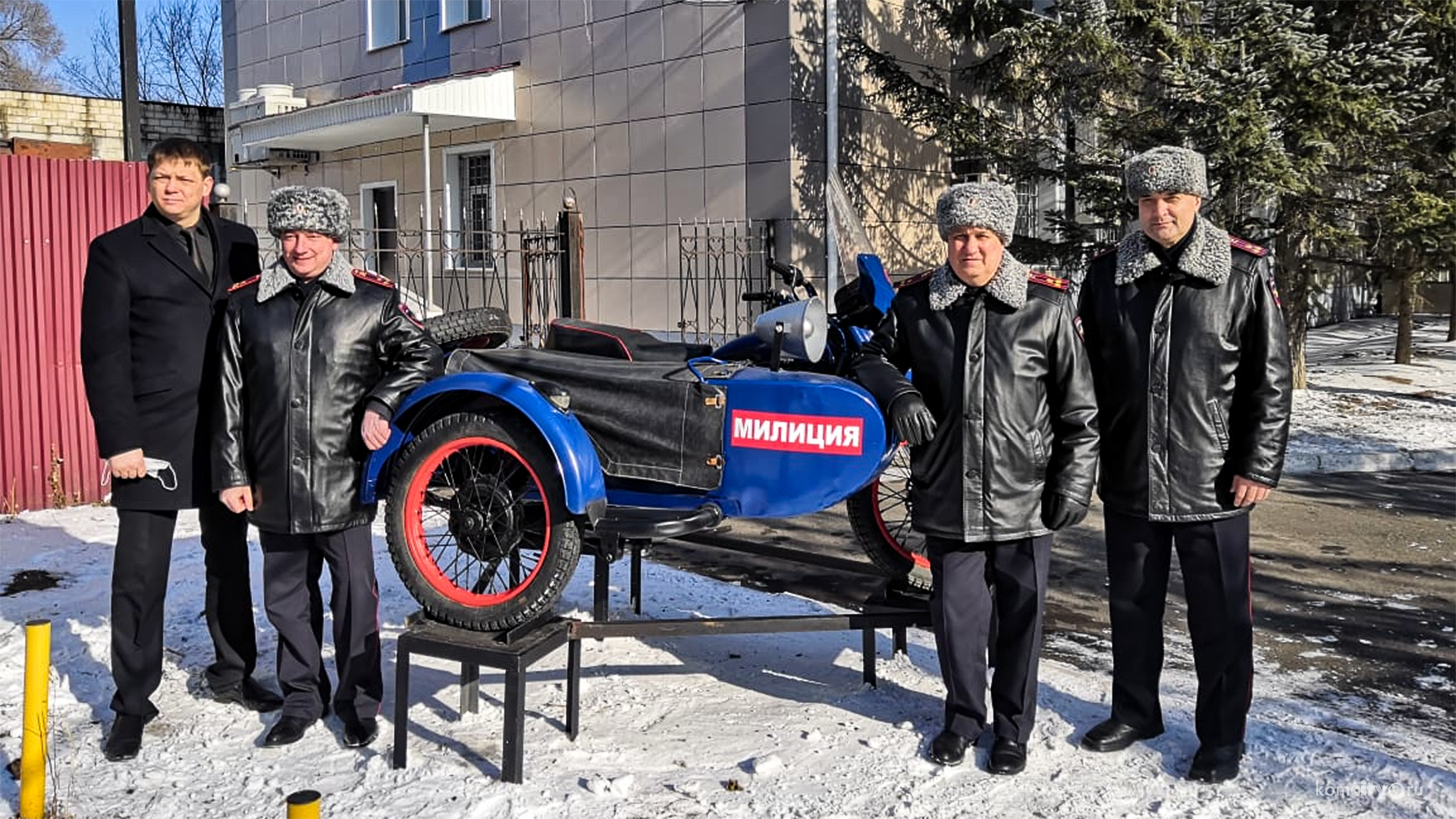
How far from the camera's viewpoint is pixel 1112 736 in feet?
13.3

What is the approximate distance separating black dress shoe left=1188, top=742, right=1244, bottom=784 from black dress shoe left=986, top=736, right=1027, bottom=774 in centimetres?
50

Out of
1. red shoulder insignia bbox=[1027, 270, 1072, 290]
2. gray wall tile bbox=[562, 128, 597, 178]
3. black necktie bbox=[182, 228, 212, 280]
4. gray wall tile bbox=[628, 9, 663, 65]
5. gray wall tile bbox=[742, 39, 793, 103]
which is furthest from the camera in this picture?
gray wall tile bbox=[562, 128, 597, 178]

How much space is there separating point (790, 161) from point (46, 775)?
9466 mm

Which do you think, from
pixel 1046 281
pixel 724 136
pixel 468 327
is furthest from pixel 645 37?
pixel 1046 281

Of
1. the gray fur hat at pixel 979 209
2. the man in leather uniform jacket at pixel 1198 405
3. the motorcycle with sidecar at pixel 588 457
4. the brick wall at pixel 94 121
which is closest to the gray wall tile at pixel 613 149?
the motorcycle with sidecar at pixel 588 457

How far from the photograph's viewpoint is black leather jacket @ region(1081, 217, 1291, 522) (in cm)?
375

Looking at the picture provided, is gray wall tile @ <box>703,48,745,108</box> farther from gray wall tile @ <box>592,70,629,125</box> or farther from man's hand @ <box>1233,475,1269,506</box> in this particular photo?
man's hand @ <box>1233,475,1269,506</box>

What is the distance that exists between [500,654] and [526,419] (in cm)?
75

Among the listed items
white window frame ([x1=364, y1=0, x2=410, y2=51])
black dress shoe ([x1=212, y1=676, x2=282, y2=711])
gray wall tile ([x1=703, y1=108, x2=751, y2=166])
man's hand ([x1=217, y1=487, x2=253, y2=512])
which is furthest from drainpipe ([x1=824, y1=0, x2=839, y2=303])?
man's hand ([x1=217, y1=487, x2=253, y2=512])

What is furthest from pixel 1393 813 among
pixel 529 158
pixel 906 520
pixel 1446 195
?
pixel 529 158

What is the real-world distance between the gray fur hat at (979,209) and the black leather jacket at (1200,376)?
39 cm

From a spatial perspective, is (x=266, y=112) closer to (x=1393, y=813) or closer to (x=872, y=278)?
(x=872, y=278)

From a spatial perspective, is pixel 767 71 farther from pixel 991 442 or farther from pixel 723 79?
pixel 991 442

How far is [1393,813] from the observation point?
3557mm
